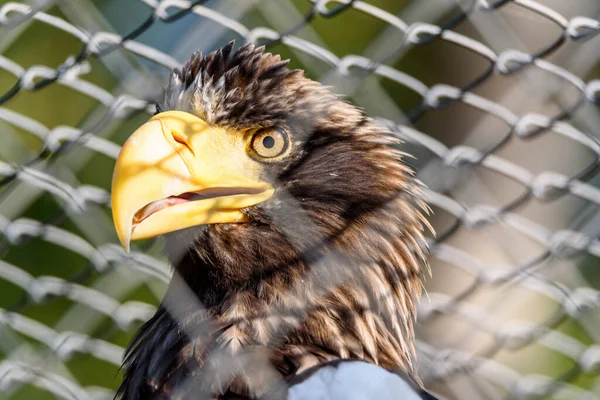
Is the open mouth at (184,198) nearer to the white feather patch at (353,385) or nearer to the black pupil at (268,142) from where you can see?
the black pupil at (268,142)

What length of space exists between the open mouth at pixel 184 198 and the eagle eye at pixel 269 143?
0.25 feet

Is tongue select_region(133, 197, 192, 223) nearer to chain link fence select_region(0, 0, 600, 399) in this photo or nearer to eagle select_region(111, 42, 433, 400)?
eagle select_region(111, 42, 433, 400)

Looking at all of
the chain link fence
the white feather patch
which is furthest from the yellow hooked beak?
the white feather patch

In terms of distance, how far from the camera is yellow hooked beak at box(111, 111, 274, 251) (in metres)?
1.33

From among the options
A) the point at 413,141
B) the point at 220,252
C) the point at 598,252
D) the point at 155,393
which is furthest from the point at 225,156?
the point at 598,252

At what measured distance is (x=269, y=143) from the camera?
59.9 inches

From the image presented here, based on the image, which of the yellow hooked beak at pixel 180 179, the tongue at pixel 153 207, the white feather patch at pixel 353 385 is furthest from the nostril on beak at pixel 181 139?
the white feather patch at pixel 353 385

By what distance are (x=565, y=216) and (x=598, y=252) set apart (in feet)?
2.80

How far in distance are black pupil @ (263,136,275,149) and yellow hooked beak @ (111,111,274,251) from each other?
4 cm

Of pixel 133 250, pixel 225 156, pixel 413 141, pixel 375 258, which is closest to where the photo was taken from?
pixel 225 156

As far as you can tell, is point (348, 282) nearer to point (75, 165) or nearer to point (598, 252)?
point (598, 252)

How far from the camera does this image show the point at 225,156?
1.48m

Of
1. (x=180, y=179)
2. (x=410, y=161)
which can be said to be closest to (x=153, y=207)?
(x=180, y=179)

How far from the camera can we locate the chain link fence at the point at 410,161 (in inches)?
65.7
